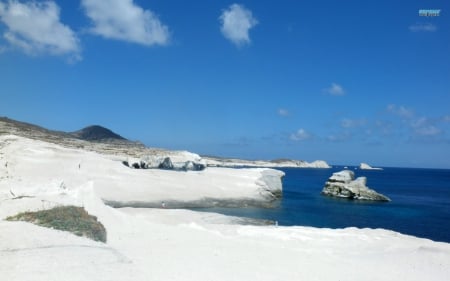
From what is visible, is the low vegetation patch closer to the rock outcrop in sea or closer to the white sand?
the white sand

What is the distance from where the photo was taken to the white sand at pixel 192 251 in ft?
44.1

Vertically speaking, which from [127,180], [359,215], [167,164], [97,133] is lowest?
[359,215]

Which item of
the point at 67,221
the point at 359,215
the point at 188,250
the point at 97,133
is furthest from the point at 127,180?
the point at 97,133

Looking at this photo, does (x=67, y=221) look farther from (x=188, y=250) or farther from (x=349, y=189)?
(x=349, y=189)

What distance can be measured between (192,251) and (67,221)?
6.08 meters

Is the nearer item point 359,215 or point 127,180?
point 127,180

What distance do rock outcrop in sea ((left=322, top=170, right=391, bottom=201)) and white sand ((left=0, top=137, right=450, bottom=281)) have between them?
3482 centimetres

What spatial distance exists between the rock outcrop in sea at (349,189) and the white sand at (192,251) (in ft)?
114

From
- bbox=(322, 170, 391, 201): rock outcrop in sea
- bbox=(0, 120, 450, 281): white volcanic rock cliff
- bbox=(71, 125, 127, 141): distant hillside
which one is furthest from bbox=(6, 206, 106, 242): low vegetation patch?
bbox=(71, 125, 127, 141): distant hillside

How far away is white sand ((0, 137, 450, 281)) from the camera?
44.1 feet

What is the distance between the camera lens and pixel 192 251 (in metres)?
18.5

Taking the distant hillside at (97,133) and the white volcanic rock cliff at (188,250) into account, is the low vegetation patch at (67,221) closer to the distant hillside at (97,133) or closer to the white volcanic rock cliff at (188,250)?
the white volcanic rock cliff at (188,250)

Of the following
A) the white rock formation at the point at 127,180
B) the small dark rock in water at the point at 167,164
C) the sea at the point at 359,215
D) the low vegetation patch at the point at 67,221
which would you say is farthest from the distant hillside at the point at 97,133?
the low vegetation patch at the point at 67,221

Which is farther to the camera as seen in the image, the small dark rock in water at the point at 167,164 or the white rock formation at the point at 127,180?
the small dark rock in water at the point at 167,164
